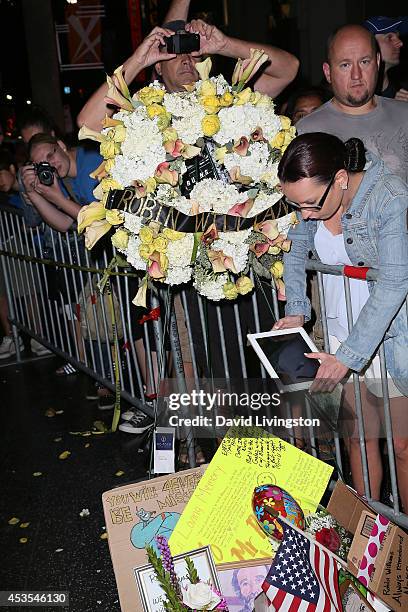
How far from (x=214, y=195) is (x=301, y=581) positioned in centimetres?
145

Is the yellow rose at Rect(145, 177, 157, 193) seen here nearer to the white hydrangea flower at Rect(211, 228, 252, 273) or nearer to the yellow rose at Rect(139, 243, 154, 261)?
the yellow rose at Rect(139, 243, 154, 261)

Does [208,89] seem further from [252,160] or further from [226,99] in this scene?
[252,160]

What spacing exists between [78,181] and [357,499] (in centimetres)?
314

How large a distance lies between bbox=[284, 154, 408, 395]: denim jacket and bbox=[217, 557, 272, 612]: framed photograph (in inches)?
32.3

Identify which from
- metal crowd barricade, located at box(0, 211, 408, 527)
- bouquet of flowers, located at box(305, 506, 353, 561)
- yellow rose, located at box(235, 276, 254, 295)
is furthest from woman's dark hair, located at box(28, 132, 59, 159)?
bouquet of flowers, located at box(305, 506, 353, 561)

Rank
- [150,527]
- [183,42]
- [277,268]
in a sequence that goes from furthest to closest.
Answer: [183,42], [277,268], [150,527]

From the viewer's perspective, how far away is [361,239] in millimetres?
2781

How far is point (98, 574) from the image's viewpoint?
3461mm

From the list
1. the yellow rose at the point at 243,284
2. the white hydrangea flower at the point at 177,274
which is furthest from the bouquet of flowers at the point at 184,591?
the yellow rose at the point at 243,284

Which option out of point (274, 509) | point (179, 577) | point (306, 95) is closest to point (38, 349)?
point (306, 95)

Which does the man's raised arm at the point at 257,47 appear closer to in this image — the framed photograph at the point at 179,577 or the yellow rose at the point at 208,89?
the yellow rose at the point at 208,89

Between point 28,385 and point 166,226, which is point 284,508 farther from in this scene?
point 28,385

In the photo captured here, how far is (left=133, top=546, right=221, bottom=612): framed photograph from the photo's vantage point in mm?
2307

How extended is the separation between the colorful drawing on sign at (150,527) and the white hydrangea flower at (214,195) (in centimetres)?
118
